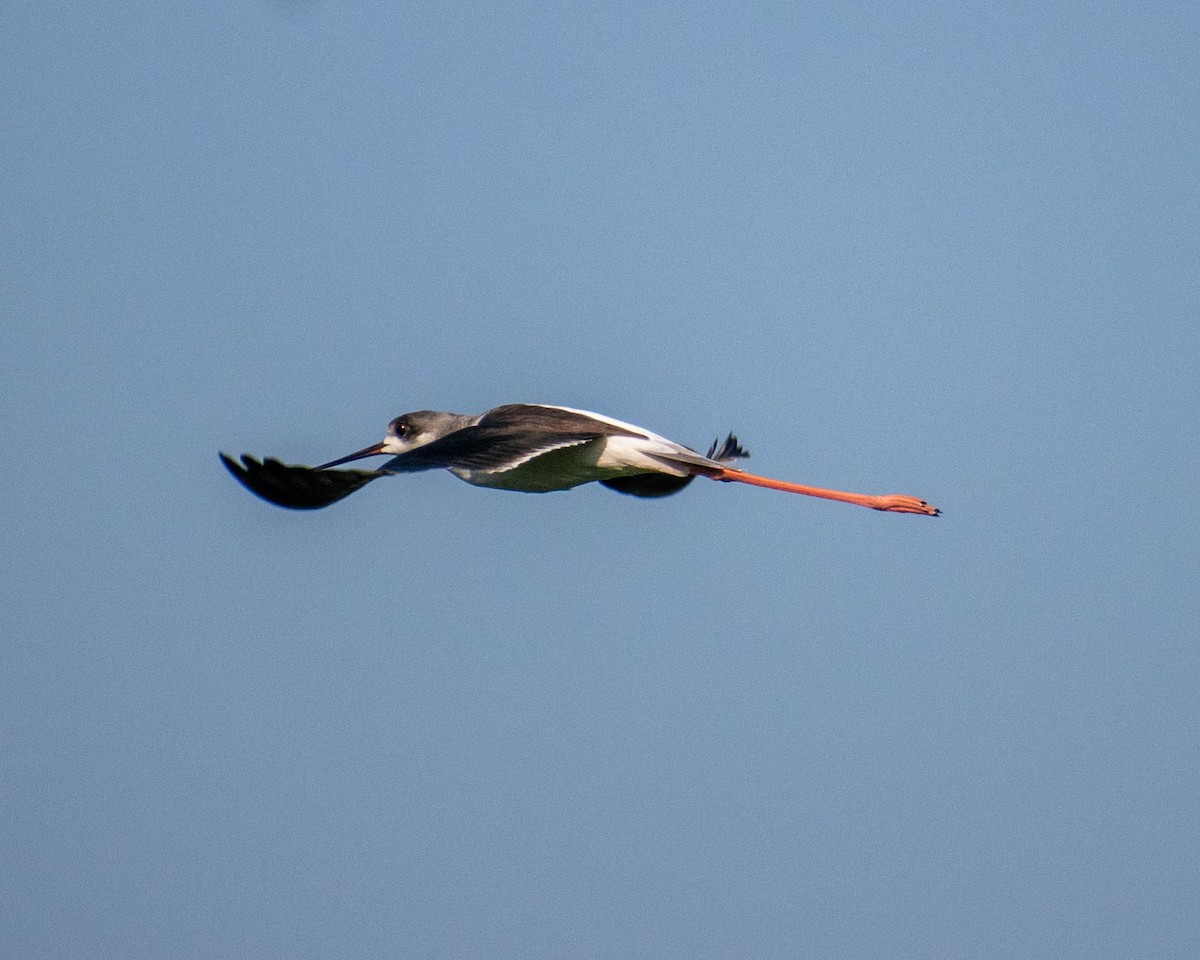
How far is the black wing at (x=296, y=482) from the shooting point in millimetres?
8742

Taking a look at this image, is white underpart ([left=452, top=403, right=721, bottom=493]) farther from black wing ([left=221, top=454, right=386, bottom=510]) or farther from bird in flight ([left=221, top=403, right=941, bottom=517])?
black wing ([left=221, top=454, right=386, bottom=510])

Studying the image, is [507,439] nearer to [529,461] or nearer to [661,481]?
[529,461]

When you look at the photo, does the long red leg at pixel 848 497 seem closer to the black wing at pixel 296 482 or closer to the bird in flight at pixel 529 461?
the bird in flight at pixel 529 461

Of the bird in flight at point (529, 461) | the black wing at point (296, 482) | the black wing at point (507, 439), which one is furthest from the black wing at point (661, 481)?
the black wing at point (296, 482)

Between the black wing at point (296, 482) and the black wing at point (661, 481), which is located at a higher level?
the black wing at point (661, 481)

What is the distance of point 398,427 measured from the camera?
441 inches

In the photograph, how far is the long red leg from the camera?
35.6ft

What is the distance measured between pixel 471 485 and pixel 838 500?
110 inches

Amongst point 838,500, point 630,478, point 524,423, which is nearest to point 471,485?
point 524,423

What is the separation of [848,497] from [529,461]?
111 inches

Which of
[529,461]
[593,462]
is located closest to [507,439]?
[529,461]

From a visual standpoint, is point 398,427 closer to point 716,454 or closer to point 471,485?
point 471,485

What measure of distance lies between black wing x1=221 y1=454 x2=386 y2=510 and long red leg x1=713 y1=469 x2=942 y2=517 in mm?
3052

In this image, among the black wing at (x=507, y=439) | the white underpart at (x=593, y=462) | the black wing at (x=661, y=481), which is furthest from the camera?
the black wing at (x=661, y=481)
